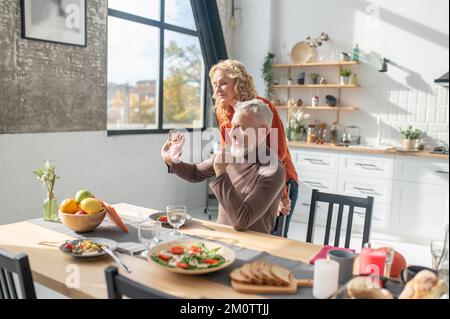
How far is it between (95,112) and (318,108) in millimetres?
2445

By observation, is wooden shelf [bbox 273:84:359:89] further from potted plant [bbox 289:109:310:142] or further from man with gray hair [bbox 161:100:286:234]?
man with gray hair [bbox 161:100:286:234]

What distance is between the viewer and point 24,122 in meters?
3.35

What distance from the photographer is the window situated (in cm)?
416

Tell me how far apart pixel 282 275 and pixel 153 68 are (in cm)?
363

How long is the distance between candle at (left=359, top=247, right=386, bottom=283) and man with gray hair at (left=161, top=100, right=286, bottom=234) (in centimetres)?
52

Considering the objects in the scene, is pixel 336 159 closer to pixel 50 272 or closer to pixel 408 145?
pixel 408 145

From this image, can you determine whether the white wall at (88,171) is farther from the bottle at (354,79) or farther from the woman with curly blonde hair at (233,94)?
the bottle at (354,79)

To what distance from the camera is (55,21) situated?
3443 mm

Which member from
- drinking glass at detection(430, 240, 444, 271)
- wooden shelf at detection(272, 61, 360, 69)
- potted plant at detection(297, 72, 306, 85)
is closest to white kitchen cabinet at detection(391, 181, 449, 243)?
wooden shelf at detection(272, 61, 360, 69)

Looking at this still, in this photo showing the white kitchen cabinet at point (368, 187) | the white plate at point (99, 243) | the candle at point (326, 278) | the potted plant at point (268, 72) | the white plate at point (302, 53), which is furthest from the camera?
the potted plant at point (268, 72)

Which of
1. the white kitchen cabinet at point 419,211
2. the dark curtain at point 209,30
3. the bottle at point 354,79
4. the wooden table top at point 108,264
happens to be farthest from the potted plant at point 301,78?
the wooden table top at point 108,264

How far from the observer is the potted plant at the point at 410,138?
4.38 metres

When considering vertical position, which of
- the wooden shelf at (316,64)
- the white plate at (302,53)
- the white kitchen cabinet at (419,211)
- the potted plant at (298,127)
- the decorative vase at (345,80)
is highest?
the white plate at (302,53)

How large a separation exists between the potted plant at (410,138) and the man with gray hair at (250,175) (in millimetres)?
Result: 2856
